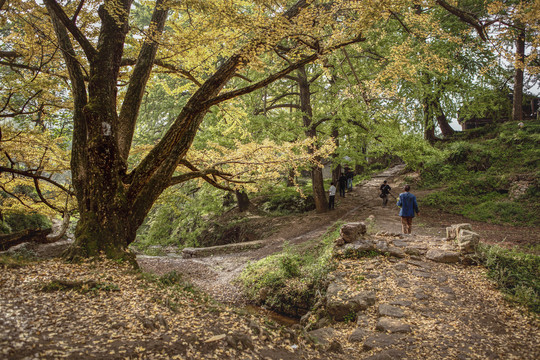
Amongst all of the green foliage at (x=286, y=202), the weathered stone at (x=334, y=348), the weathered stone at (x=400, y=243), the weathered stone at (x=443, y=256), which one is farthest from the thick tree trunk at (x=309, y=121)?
the weathered stone at (x=334, y=348)

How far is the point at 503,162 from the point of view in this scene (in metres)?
14.1

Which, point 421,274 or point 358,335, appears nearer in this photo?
point 358,335

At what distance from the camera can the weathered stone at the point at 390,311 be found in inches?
190

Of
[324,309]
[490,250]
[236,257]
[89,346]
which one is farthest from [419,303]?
[236,257]

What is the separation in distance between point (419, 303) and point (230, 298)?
14.3 feet

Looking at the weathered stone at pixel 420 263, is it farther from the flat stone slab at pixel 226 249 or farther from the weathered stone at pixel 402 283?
the flat stone slab at pixel 226 249

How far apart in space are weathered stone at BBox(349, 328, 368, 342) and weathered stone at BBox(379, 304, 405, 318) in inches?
20.9

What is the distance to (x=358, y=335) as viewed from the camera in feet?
14.7

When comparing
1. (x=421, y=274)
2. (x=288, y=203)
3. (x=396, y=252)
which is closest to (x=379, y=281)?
(x=421, y=274)

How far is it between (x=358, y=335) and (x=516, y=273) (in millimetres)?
3462

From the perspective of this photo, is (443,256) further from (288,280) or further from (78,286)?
(78,286)

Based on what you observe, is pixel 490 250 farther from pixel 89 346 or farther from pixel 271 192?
pixel 271 192

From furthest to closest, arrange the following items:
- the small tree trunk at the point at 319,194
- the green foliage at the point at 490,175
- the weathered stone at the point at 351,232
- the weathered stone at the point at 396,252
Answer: the small tree trunk at the point at 319,194 < the green foliage at the point at 490,175 < the weathered stone at the point at 351,232 < the weathered stone at the point at 396,252

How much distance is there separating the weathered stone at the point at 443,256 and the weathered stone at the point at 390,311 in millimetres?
2317
